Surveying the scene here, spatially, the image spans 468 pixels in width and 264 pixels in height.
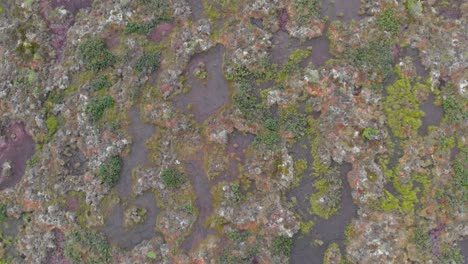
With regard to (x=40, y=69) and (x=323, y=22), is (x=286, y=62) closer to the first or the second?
(x=323, y=22)

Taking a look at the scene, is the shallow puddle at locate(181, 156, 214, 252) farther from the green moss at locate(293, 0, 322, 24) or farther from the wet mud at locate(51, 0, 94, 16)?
the wet mud at locate(51, 0, 94, 16)

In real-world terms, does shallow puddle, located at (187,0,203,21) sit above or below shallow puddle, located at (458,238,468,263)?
above

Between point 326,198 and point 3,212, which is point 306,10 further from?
point 3,212

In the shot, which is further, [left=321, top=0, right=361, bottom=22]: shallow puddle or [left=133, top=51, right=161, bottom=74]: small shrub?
[left=133, top=51, right=161, bottom=74]: small shrub

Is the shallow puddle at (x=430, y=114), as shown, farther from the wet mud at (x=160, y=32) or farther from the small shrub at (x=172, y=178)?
the wet mud at (x=160, y=32)

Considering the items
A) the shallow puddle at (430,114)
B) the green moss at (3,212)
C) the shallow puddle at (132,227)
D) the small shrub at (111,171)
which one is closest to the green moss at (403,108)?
the shallow puddle at (430,114)

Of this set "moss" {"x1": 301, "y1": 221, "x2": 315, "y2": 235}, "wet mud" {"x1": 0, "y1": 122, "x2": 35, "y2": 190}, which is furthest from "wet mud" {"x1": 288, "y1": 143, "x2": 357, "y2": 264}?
"wet mud" {"x1": 0, "y1": 122, "x2": 35, "y2": 190}

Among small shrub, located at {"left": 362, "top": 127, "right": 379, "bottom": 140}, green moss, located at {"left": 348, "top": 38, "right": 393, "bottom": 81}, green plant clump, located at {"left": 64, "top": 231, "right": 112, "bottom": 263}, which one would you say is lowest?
green plant clump, located at {"left": 64, "top": 231, "right": 112, "bottom": 263}
